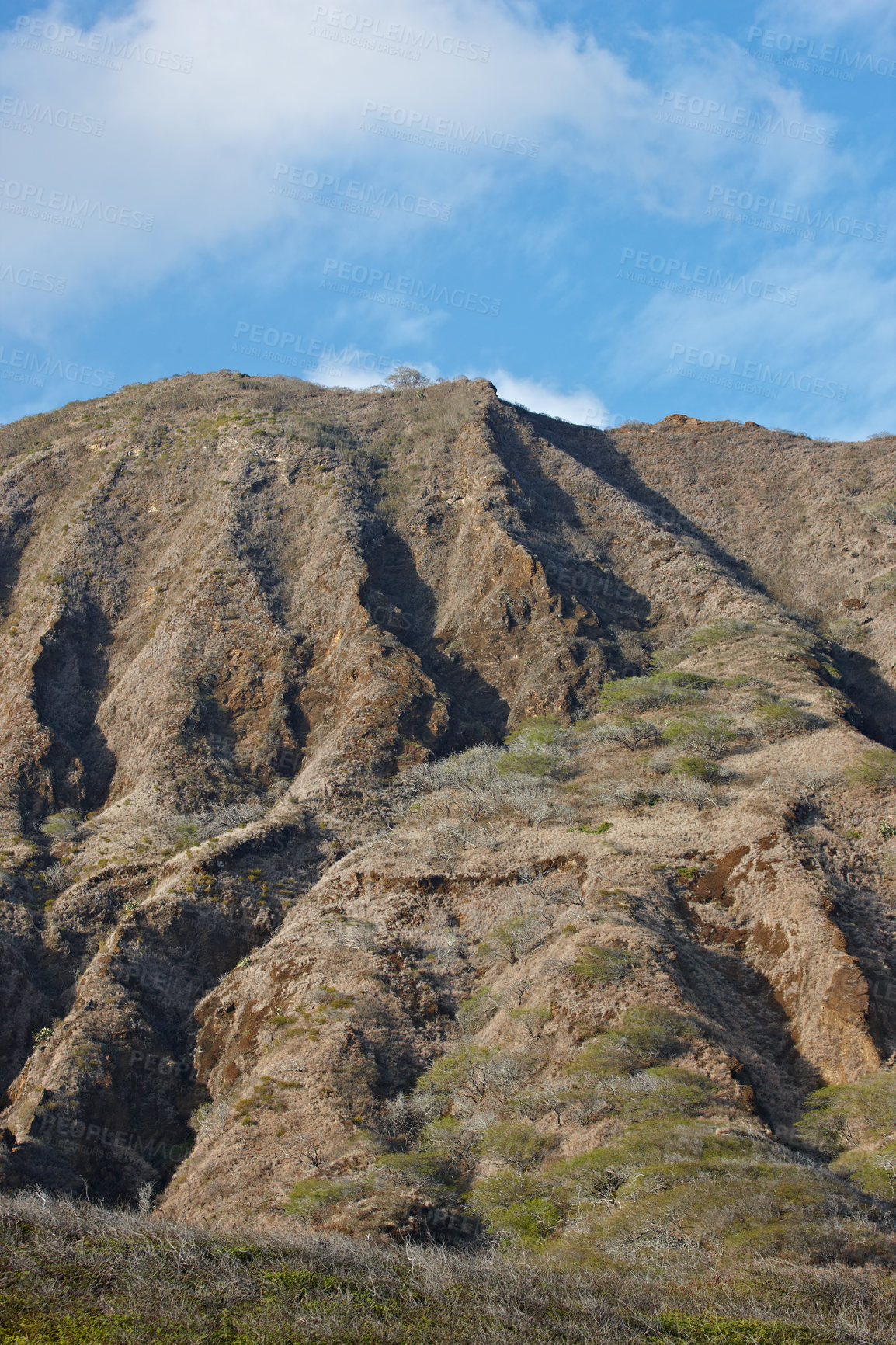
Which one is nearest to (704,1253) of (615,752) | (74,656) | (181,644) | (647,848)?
(647,848)

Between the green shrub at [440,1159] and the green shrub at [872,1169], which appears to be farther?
the green shrub at [440,1159]

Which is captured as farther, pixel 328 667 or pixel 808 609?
pixel 808 609

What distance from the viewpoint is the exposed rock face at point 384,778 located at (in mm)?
18109

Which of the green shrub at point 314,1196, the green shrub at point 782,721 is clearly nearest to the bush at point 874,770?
the green shrub at point 782,721

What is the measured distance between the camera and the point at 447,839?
84.0 feet

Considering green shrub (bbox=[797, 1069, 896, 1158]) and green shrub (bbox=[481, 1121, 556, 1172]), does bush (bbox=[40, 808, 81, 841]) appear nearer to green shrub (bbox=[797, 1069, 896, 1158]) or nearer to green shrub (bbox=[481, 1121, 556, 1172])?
green shrub (bbox=[481, 1121, 556, 1172])

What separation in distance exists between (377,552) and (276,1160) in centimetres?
2912

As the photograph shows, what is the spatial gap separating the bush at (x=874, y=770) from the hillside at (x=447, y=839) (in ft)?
0.32

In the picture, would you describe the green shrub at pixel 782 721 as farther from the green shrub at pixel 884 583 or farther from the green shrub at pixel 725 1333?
the green shrub at pixel 725 1333

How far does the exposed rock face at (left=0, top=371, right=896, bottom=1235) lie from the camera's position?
18109 millimetres

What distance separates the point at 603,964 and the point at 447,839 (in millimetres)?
8132

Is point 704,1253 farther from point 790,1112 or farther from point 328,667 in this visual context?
point 328,667

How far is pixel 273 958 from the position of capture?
21.9m

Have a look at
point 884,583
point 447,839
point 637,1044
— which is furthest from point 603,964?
point 884,583
